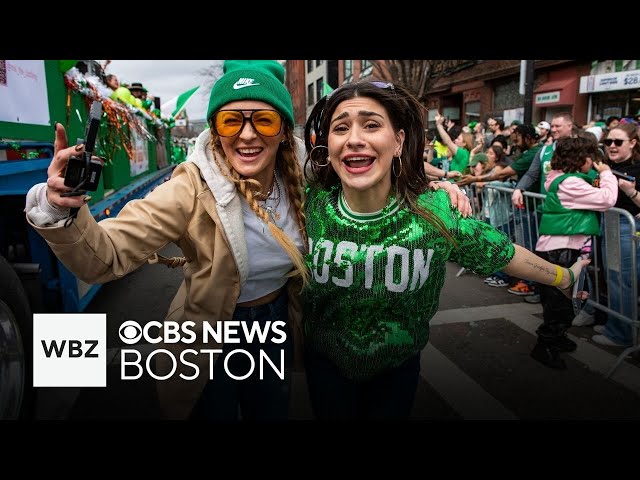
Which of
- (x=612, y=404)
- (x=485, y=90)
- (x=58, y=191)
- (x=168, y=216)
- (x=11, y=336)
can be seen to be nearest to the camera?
(x=58, y=191)

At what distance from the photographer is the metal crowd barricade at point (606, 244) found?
3752mm

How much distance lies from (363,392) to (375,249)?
695 mm

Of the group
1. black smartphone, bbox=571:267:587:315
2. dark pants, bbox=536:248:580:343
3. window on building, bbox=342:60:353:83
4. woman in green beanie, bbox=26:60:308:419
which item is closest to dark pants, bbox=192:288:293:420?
woman in green beanie, bbox=26:60:308:419

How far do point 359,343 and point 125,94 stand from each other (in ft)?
21.6

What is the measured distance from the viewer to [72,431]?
1882 mm

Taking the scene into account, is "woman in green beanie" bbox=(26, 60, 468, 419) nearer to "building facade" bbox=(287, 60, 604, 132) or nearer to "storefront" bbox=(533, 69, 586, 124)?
"building facade" bbox=(287, 60, 604, 132)

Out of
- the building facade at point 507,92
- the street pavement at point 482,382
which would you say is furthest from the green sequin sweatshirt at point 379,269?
the building facade at point 507,92

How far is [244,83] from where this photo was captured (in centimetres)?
182

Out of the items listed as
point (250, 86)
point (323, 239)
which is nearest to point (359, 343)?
point (323, 239)

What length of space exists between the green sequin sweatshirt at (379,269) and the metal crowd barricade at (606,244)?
2.49 meters

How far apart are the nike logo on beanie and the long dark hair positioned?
296 mm

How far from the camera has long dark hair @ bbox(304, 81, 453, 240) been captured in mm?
1830

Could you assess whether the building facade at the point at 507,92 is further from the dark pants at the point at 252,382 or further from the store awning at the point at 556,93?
the dark pants at the point at 252,382

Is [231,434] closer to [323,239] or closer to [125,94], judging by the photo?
[323,239]
